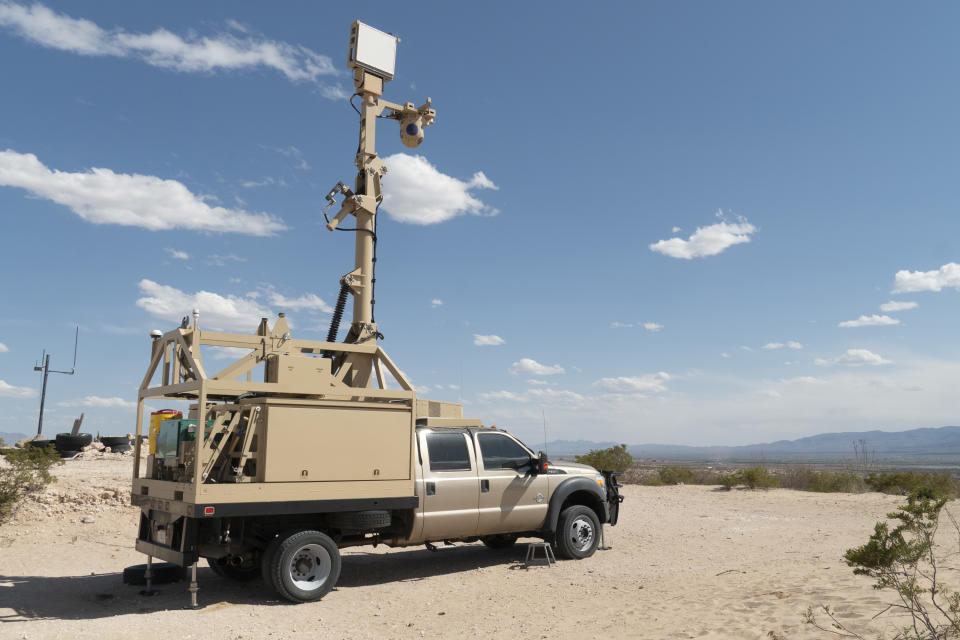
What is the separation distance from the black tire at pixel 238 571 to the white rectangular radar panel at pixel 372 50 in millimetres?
7505

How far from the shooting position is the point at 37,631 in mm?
6637

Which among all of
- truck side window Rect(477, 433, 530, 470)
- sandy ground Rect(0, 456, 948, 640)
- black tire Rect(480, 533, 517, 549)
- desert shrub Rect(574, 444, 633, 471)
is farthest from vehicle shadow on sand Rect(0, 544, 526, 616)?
desert shrub Rect(574, 444, 633, 471)

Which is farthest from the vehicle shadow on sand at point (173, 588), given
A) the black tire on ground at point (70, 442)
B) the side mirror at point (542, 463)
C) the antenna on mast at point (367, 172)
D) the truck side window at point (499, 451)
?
the black tire on ground at point (70, 442)

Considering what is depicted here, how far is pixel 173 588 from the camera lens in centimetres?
882

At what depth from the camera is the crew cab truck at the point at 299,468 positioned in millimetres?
7812

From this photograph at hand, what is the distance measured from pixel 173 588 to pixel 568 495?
209 inches

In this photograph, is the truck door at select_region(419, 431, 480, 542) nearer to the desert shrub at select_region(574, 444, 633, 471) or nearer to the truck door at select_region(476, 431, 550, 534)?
the truck door at select_region(476, 431, 550, 534)

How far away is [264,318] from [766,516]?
12980mm

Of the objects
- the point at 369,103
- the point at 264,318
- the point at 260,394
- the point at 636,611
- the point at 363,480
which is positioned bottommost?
the point at 636,611

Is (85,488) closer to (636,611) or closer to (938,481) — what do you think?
(636,611)

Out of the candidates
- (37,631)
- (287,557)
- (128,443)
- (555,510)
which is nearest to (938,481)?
(555,510)

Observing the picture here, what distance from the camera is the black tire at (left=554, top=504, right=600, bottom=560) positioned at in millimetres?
10555

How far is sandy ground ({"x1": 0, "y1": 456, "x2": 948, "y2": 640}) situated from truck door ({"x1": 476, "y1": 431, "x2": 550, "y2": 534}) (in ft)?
2.11

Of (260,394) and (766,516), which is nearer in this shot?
(260,394)
